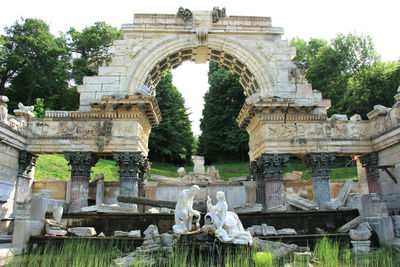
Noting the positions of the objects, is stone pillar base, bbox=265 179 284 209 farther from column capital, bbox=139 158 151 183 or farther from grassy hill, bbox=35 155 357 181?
grassy hill, bbox=35 155 357 181

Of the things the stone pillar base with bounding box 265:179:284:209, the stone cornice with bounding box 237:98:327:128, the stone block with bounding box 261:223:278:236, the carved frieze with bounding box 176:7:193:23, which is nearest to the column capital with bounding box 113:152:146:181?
the stone cornice with bounding box 237:98:327:128

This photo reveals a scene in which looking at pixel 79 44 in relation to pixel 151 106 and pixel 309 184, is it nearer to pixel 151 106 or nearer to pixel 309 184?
pixel 151 106

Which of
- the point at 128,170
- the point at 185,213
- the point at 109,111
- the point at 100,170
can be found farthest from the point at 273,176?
the point at 100,170

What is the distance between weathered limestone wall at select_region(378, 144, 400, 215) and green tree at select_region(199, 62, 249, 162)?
21.8m

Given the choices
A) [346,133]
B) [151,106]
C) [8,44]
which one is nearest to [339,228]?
[346,133]

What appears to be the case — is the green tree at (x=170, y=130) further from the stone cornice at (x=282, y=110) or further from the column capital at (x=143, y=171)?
the stone cornice at (x=282, y=110)

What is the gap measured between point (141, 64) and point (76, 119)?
13.2 feet

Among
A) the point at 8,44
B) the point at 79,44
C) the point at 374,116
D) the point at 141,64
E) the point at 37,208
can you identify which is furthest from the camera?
the point at 79,44

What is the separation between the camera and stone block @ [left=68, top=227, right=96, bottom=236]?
9.33m

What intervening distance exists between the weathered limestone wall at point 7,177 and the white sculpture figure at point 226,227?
28.5 ft

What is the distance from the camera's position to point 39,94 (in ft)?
111

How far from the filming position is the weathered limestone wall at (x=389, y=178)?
12656mm

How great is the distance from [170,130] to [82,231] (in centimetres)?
2637

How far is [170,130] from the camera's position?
35562 millimetres
